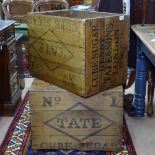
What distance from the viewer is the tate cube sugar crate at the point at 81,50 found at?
1.77 meters

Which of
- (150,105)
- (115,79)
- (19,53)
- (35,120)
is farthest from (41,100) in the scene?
(19,53)

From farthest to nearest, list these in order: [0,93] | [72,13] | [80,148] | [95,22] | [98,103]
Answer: [0,93], [72,13], [80,148], [98,103], [95,22]

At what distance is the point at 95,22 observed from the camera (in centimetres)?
175

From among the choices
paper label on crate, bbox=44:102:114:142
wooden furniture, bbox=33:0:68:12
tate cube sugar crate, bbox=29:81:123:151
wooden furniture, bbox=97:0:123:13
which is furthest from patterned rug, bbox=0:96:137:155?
wooden furniture, bbox=33:0:68:12

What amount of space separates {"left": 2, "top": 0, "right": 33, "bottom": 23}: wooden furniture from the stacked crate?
7.85 feet

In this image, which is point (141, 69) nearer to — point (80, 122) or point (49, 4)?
point (80, 122)

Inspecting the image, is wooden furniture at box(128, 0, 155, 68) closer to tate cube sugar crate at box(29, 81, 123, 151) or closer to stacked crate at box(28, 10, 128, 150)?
stacked crate at box(28, 10, 128, 150)

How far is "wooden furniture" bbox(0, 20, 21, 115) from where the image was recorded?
8.28 ft

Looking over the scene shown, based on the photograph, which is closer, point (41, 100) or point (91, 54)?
point (91, 54)

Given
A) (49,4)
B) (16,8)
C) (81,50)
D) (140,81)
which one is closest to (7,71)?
(81,50)

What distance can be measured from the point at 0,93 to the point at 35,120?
69 centimetres

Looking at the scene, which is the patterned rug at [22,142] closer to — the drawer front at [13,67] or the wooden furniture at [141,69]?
the wooden furniture at [141,69]

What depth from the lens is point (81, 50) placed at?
177cm

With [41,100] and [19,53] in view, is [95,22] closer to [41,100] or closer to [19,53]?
[41,100]
